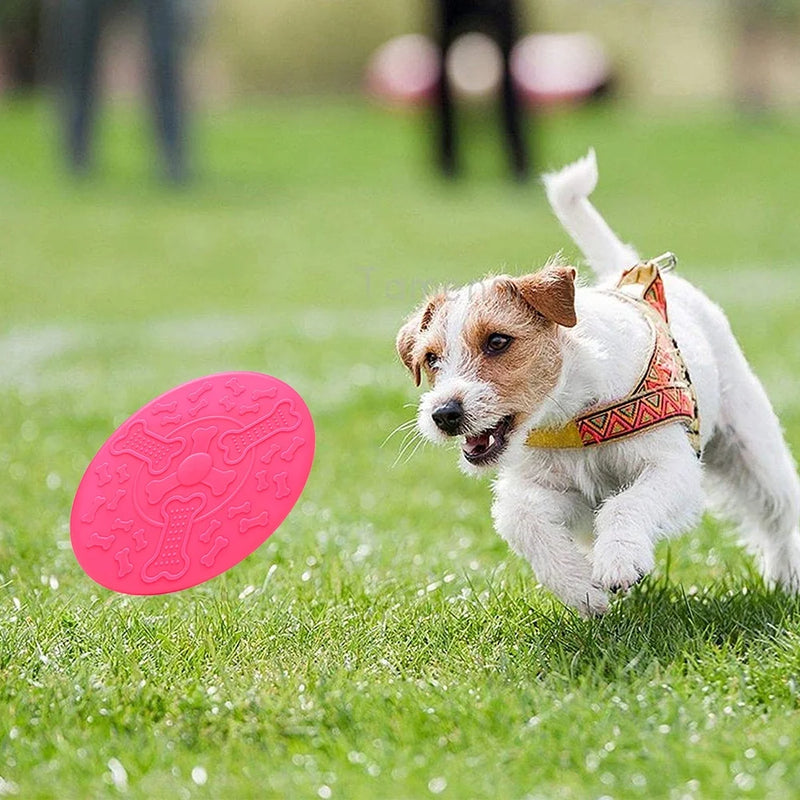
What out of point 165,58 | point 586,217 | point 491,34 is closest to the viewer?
point 586,217

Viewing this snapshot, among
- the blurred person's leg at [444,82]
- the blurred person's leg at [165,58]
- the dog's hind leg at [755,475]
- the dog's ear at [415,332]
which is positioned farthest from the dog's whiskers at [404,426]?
the blurred person's leg at [444,82]

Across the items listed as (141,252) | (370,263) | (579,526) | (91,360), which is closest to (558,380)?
(579,526)

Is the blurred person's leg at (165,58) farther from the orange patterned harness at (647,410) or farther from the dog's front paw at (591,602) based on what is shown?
the dog's front paw at (591,602)

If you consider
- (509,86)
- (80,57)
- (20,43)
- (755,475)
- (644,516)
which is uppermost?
(644,516)

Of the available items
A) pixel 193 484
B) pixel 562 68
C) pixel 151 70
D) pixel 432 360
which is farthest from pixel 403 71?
pixel 432 360

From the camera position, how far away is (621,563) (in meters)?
3.78

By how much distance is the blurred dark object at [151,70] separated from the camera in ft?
53.3

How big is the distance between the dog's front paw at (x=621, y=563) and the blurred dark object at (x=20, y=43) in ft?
89.6

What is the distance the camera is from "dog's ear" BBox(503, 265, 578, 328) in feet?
13.0

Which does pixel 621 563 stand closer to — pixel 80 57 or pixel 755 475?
pixel 755 475

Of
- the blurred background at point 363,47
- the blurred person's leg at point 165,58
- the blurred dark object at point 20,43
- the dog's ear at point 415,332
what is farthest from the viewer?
the blurred background at point 363,47

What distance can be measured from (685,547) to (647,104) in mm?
25478

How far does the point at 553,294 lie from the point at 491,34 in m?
14.3

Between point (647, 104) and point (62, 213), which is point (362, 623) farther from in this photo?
point (647, 104)
